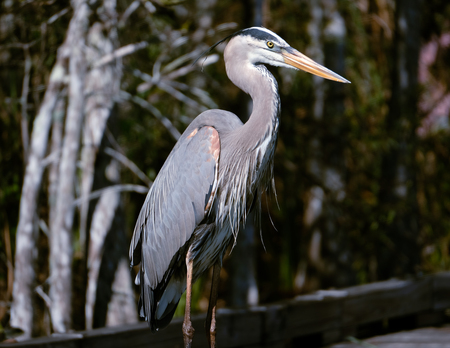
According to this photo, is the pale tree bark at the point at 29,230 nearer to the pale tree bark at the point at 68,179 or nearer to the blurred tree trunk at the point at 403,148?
the pale tree bark at the point at 68,179

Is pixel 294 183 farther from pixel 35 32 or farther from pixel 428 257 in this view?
pixel 35 32

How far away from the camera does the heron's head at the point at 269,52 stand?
8.82ft

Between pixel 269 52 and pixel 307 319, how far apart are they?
6.04 ft

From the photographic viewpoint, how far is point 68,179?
3914 mm

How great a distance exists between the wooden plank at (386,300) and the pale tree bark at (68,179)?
6.59 feet

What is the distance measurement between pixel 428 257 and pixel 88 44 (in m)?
4.68

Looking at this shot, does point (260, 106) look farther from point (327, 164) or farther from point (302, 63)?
point (327, 164)

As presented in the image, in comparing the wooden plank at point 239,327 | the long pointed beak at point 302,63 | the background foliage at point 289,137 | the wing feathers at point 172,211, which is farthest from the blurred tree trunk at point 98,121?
the long pointed beak at point 302,63

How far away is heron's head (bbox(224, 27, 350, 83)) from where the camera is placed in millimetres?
2689

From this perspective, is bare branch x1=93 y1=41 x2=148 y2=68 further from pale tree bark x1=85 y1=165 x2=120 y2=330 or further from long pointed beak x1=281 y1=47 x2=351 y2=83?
long pointed beak x1=281 y1=47 x2=351 y2=83

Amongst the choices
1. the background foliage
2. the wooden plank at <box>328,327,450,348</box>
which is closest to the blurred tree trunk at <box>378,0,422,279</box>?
the background foliage

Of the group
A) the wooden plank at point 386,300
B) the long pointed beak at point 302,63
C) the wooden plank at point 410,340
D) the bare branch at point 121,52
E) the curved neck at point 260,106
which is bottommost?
the wooden plank at point 410,340

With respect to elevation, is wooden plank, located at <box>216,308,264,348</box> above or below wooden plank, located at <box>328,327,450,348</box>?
above

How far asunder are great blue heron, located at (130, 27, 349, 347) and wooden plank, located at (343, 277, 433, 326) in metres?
1.43
